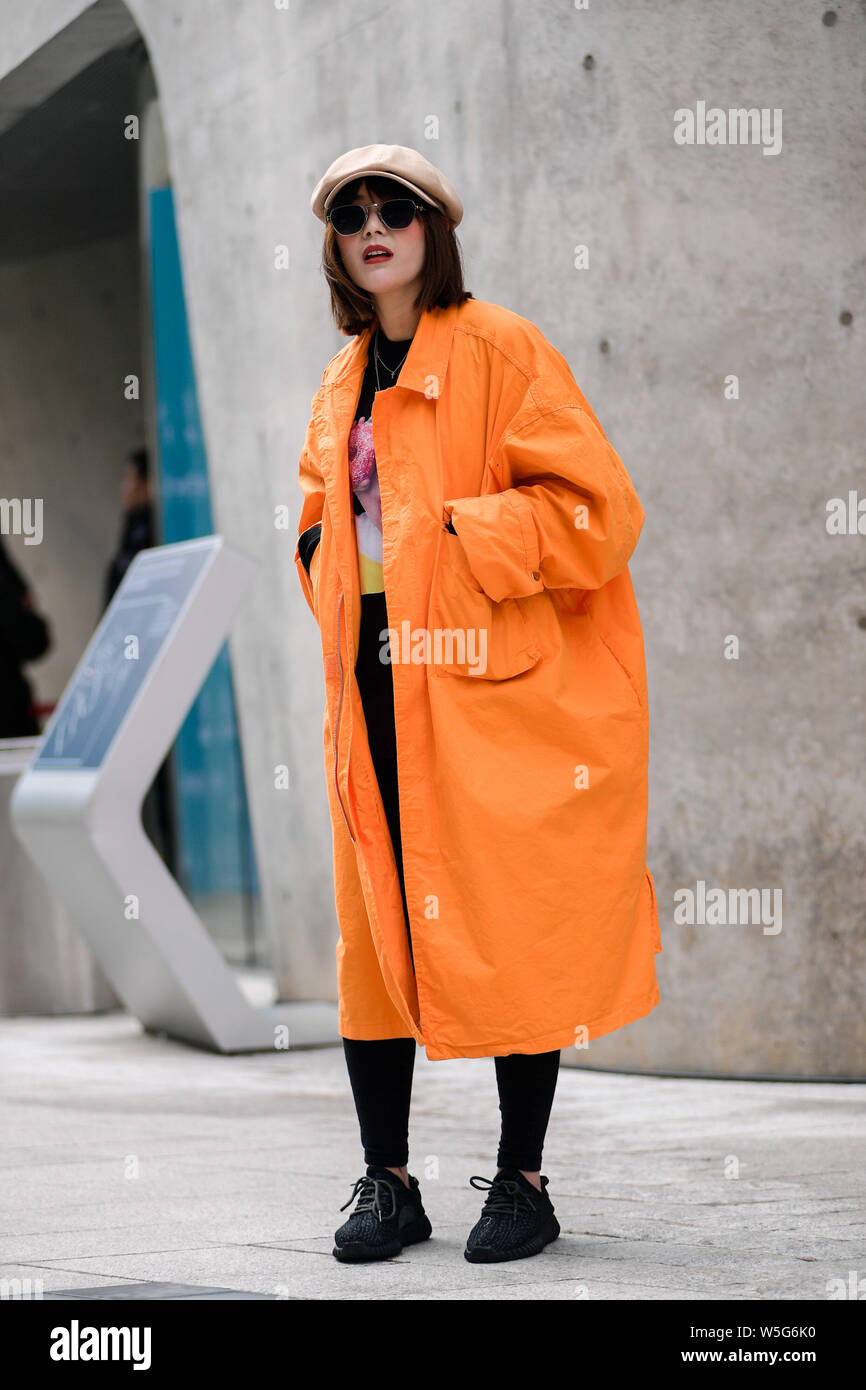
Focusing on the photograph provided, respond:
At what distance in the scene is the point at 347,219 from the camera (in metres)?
3.30

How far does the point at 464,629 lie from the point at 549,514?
0.24 metres

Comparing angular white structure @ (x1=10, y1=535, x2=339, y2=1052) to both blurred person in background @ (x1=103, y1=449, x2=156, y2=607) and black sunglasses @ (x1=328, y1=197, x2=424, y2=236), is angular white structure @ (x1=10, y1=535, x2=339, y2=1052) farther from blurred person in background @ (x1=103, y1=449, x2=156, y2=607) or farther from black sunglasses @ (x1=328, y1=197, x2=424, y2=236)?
black sunglasses @ (x1=328, y1=197, x2=424, y2=236)

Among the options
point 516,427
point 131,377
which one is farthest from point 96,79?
point 516,427

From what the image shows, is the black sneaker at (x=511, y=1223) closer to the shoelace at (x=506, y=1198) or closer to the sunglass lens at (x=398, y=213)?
the shoelace at (x=506, y=1198)

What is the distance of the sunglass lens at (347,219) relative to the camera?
3.29 meters

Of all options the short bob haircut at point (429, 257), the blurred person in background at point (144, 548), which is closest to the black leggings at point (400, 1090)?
the short bob haircut at point (429, 257)

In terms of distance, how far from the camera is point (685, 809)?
18.5 ft

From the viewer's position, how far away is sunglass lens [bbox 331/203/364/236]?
3286 millimetres

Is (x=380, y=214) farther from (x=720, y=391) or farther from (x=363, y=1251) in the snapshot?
(x=720, y=391)

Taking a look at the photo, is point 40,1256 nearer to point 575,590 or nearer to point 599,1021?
point 599,1021

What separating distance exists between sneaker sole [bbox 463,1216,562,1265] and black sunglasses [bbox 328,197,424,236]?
1745 mm

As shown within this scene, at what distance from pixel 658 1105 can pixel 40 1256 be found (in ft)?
7.61

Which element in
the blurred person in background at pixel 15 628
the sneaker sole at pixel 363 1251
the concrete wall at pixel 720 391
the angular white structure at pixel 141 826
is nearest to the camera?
the sneaker sole at pixel 363 1251

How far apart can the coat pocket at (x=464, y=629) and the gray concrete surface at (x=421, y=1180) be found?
0.98 meters
